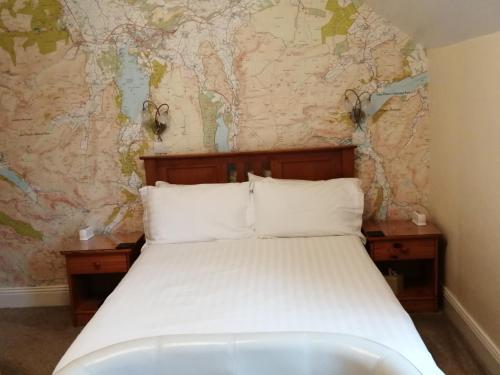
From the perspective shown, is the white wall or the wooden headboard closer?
the white wall

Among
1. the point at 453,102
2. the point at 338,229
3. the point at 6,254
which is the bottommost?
the point at 6,254

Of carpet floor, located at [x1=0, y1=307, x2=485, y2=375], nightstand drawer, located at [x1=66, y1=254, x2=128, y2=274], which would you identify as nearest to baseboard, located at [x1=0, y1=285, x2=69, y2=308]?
carpet floor, located at [x1=0, y1=307, x2=485, y2=375]

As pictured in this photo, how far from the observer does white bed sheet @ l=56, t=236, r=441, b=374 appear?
61.2 inches

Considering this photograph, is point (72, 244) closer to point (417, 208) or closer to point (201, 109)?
point (201, 109)

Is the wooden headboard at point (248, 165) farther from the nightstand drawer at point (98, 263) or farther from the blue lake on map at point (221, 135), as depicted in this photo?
the nightstand drawer at point (98, 263)

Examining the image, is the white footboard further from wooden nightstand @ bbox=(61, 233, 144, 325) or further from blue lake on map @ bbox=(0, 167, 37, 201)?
blue lake on map @ bbox=(0, 167, 37, 201)

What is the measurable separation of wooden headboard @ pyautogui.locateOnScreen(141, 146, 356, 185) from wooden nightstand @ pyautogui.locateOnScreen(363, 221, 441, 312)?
45 centimetres

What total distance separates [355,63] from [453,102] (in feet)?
2.12

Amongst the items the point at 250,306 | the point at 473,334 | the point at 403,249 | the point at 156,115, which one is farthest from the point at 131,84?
the point at 473,334

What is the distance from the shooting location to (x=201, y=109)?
2881 millimetres

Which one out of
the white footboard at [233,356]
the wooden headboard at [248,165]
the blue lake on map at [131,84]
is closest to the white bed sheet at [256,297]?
the white footboard at [233,356]

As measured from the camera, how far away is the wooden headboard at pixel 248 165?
2848 millimetres

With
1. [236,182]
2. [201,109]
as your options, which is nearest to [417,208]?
[236,182]

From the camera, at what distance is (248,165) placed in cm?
290
